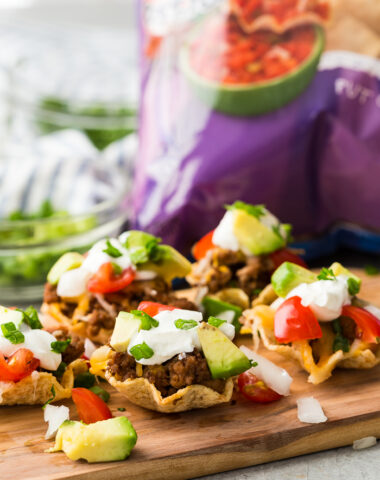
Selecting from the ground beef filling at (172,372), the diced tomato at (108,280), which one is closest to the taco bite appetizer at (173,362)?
the ground beef filling at (172,372)

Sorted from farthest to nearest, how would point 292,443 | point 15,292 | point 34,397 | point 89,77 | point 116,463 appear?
point 89,77 → point 15,292 → point 34,397 → point 292,443 → point 116,463

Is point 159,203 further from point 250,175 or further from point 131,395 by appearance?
point 131,395

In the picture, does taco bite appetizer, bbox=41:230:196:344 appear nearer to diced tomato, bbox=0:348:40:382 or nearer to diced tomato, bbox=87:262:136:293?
diced tomato, bbox=87:262:136:293

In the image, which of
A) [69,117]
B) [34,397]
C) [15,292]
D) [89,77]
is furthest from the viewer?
[89,77]

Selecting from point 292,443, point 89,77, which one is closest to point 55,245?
point 292,443

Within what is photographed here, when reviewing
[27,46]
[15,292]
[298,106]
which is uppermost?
[298,106]

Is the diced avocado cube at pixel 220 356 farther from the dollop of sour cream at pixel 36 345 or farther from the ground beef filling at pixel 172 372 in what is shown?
the dollop of sour cream at pixel 36 345

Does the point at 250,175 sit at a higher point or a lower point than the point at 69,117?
higher
